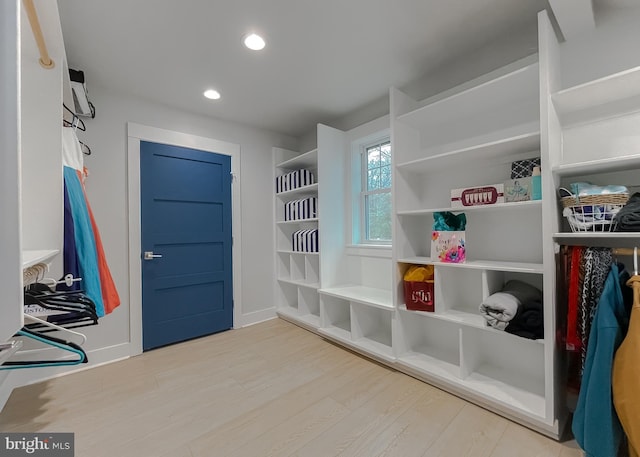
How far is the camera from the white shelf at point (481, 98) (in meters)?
1.73

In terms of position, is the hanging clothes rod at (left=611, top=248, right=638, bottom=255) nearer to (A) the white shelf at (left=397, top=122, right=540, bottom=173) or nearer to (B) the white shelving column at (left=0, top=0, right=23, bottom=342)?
(A) the white shelf at (left=397, top=122, right=540, bottom=173)

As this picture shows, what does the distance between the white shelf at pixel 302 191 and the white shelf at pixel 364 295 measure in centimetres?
115

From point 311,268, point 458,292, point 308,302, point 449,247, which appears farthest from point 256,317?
point 449,247

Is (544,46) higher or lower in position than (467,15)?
lower

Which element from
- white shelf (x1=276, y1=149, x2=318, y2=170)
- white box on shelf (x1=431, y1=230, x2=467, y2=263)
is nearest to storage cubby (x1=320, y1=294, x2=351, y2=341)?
white box on shelf (x1=431, y1=230, x2=467, y2=263)

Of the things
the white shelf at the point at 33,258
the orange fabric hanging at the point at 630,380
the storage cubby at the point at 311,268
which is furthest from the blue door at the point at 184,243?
the orange fabric hanging at the point at 630,380

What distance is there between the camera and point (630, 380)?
1220 mm

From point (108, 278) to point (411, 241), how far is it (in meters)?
2.25

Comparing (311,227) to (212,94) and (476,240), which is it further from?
(476,240)

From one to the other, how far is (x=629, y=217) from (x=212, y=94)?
3.05 metres

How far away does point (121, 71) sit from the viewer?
2293 mm

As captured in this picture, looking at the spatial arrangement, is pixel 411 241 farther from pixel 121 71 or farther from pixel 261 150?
pixel 121 71

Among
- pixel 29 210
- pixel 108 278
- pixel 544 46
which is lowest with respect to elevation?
pixel 108 278

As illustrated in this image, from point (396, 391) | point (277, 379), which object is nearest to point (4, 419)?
point (277, 379)
